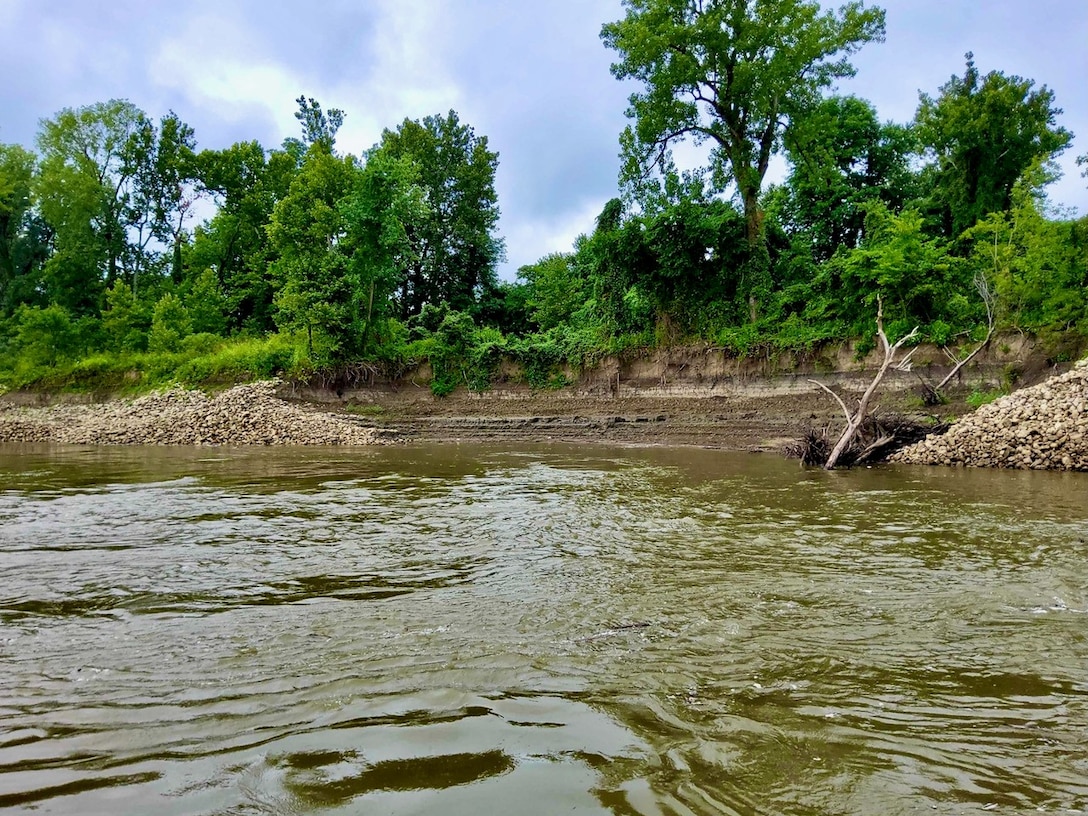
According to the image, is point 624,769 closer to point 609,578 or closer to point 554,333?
point 609,578

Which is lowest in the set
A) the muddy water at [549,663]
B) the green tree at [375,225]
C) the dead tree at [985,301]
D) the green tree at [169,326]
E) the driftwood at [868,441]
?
the muddy water at [549,663]

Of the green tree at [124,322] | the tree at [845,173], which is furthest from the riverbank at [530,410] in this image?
the tree at [845,173]

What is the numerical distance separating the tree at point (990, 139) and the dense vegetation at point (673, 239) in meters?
0.10

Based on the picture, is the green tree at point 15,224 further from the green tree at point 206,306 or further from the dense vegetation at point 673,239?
the green tree at point 206,306

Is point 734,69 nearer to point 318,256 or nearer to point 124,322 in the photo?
point 318,256

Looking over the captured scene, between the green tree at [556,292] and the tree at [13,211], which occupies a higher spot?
the tree at [13,211]

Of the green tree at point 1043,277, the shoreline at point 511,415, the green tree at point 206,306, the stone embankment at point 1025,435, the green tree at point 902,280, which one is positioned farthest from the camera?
the green tree at point 206,306

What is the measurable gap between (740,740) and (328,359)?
29466 millimetres

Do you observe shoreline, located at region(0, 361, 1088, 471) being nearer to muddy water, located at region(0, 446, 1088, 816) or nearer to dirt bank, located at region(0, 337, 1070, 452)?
dirt bank, located at region(0, 337, 1070, 452)

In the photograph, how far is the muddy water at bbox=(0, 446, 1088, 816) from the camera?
2412 mm

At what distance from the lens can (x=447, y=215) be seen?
39781mm

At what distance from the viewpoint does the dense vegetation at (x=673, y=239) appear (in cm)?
2219

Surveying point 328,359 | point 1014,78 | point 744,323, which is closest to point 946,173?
point 1014,78

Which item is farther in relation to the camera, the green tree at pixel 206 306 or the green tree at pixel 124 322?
the green tree at pixel 206 306
